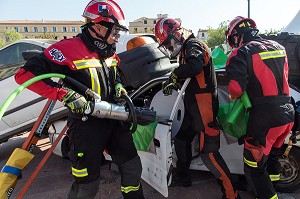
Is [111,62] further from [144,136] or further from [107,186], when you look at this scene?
[107,186]

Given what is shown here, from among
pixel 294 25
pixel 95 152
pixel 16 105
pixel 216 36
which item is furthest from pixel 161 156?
pixel 216 36

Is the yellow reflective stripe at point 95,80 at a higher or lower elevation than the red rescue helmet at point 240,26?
lower

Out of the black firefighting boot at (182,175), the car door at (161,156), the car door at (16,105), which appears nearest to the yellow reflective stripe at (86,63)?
the car door at (161,156)

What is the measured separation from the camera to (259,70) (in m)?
2.40

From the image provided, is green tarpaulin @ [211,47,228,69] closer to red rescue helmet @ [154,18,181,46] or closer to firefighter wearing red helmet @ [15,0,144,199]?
red rescue helmet @ [154,18,181,46]

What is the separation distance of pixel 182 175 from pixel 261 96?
1522 mm

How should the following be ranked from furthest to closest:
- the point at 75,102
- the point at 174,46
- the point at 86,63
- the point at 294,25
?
the point at 294,25
the point at 174,46
the point at 86,63
the point at 75,102

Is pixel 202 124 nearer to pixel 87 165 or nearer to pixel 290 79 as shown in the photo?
pixel 87 165

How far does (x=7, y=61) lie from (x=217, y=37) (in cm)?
4824

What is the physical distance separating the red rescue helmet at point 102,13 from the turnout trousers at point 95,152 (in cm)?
80

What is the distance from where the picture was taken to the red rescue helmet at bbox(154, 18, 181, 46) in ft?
10.6

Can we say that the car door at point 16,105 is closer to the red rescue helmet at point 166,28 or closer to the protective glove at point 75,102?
the red rescue helmet at point 166,28

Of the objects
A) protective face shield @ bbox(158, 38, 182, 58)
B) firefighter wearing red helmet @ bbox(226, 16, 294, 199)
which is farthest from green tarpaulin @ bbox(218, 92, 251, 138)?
protective face shield @ bbox(158, 38, 182, 58)

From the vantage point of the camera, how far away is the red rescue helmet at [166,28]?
10.6ft
